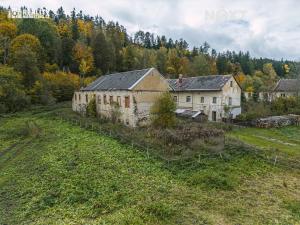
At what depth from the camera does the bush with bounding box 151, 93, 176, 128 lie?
91.8 ft

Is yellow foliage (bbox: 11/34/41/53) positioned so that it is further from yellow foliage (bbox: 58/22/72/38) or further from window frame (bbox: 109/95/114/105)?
window frame (bbox: 109/95/114/105)

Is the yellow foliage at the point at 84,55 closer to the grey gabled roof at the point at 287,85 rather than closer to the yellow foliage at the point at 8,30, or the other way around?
the yellow foliage at the point at 8,30

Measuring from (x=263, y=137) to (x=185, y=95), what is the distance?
16336 mm

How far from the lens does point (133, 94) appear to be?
106ft

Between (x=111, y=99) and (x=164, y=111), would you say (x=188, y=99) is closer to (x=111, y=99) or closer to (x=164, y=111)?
(x=111, y=99)

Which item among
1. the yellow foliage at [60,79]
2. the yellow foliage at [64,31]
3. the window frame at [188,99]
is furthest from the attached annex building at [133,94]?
the yellow foliage at [64,31]

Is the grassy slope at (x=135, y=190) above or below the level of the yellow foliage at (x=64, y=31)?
below

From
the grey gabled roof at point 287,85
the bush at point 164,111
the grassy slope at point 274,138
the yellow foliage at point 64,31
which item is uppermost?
the yellow foliage at point 64,31

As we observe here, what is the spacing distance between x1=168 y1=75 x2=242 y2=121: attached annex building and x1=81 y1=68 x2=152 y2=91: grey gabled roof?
273 inches

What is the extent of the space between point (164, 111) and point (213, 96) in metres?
14.9

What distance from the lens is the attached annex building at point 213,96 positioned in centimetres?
4047

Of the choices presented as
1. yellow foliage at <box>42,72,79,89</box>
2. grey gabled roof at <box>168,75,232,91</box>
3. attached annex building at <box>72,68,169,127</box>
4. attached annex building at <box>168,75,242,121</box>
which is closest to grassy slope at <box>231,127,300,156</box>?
attached annex building at <box>168,75,242,121</box>

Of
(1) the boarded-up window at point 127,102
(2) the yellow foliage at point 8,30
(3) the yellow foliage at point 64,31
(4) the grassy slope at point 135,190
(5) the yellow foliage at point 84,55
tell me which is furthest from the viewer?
(3) the yellow foliage at point 64,31

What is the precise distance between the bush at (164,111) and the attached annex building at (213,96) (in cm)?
1220
